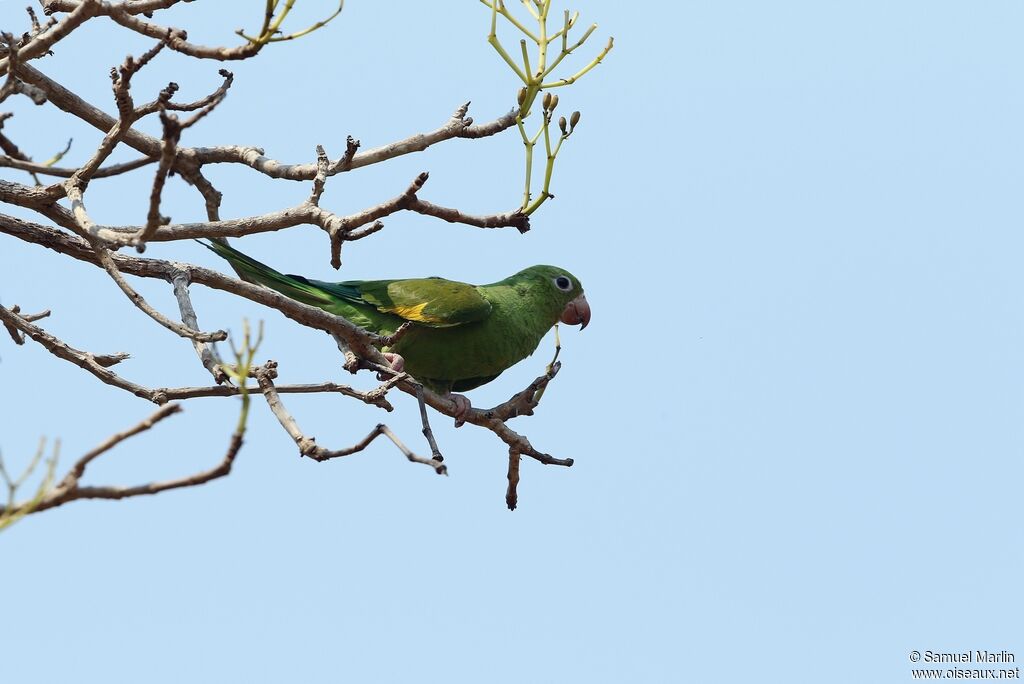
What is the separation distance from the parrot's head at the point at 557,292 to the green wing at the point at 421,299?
0.69 meters

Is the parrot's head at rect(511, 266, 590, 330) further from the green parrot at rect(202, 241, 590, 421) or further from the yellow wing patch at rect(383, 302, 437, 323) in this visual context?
the yellow wing patch at rect(383, 302, 437, 323)

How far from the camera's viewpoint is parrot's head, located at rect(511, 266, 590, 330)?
23.7ft

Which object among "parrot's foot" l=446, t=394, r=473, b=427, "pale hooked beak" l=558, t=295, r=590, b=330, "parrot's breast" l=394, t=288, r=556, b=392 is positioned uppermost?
"pale hooked beak" l=558, t=295, r=590, b=330

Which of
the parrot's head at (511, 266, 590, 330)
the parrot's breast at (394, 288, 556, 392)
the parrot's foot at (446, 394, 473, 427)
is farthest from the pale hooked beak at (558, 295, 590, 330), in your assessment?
the parrot's foot at (446, 394, 473, 427)

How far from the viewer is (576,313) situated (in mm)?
7430

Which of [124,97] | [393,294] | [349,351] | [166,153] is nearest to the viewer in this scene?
[166,153]

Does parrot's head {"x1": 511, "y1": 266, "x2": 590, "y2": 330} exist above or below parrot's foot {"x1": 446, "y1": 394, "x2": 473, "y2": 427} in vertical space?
above

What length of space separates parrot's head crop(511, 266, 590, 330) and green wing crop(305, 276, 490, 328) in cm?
69

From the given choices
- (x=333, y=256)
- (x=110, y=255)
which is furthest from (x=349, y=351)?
(x=110, y=255)

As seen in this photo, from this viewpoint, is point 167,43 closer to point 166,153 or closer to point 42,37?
point 42,37

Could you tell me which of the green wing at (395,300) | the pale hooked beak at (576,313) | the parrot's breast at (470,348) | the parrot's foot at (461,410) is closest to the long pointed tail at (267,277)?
the green wing at (395,300)

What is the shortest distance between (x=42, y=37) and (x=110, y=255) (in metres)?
0.85

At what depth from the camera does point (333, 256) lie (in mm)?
3848

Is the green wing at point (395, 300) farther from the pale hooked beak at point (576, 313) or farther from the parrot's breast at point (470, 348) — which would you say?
the pale hooked beak at point (576, 313)
